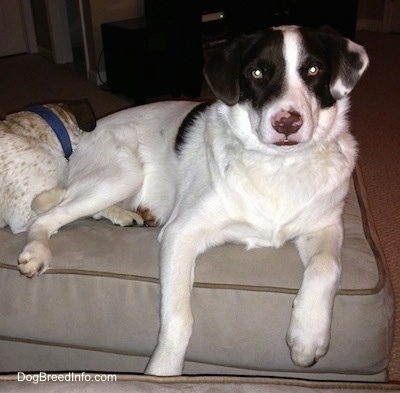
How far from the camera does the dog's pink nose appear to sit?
1833 mm

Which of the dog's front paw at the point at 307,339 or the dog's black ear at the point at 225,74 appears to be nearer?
the dog's front paw at the point at 307,339

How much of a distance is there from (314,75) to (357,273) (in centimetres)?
71

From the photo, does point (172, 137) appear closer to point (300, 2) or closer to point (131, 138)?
point (131, 138)

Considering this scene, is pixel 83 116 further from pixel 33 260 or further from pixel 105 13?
pixel 105 13

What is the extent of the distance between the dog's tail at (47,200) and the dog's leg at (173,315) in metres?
0.72

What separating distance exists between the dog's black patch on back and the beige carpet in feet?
4.48

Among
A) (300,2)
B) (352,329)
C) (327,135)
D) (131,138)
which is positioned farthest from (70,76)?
(352,329)

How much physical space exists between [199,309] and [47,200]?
0.91m

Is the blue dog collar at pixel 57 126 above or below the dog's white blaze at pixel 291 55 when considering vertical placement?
A: below

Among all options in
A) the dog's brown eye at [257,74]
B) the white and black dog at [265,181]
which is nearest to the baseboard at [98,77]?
the white and black dog at [265,181]

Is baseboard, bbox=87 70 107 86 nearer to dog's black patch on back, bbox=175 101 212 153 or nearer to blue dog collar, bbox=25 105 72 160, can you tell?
blue dog collar, bbox=25 105 72 160

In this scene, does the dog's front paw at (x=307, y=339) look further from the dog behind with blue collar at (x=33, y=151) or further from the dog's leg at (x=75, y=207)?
the dog behind with blue collar at (x=33, y=151)

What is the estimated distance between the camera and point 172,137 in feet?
8.53

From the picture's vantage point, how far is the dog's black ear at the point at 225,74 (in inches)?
80.9
